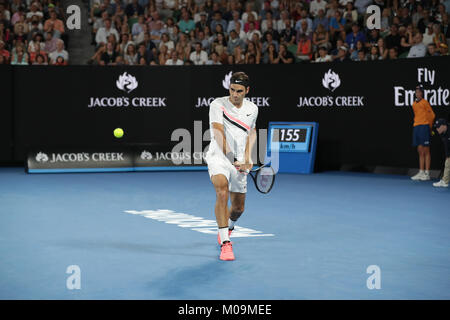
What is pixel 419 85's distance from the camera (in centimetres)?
1559

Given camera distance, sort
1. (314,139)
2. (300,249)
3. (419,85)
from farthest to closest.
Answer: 1. (314,139)
2. (419,85)
3. (300,249)

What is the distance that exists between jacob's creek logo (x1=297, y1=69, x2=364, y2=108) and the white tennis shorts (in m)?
10.2

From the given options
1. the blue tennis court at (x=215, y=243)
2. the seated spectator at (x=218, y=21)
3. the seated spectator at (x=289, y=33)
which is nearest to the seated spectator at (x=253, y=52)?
the seated spectator at (x=289, y=33)

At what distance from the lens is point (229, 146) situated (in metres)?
7.34

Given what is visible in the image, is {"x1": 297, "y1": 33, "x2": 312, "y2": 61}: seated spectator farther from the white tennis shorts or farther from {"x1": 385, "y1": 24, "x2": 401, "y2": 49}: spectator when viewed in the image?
the white tennis shorts

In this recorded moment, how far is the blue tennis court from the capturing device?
225 inches

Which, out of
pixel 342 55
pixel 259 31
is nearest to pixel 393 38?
pixel 342 55

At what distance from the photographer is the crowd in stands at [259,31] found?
17.0 m

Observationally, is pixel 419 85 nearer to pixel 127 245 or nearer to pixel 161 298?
pixel 127 245

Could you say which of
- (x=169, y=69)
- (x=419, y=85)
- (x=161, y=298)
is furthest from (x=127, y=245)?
(x=169, y=69)

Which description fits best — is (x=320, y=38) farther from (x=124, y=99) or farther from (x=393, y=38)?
(x=124, y=99)

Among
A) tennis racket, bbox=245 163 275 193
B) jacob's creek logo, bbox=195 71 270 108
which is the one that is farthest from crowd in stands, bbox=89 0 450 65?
tennis racket, bbox=245 163 275 193

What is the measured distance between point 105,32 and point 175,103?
2.96m

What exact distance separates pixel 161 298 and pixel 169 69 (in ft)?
45.8
